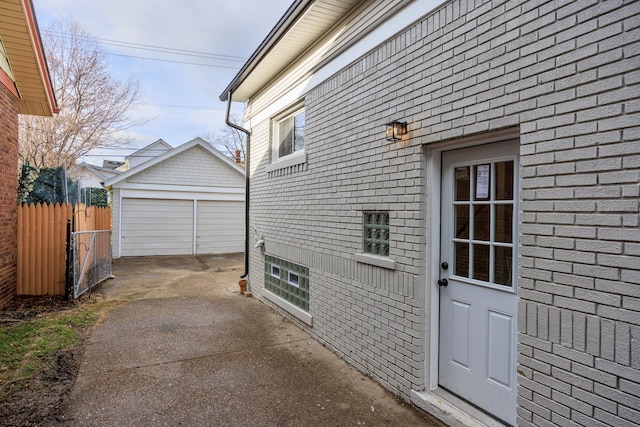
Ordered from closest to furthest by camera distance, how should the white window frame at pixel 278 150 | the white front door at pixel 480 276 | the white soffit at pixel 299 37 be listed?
the white front door at pixel 480 276 < the white soffit at pixel 299 37 < the white window frame at pixel 278 150

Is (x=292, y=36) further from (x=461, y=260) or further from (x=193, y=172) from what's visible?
(x=193, y=172)

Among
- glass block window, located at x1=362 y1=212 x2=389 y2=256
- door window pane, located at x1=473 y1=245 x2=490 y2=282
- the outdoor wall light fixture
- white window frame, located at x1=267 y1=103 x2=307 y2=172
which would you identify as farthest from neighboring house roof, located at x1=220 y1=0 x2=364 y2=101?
door window pane, located at x1=473 y1=245 x2=490 y2=282

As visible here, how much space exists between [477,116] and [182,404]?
11.8ft

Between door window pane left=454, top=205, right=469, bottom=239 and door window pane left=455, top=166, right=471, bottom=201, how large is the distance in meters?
0.09

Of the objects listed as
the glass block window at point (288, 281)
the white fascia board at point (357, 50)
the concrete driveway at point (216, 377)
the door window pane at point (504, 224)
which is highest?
the white fascia board at point (357, 50)

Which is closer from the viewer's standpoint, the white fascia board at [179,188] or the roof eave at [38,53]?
the roof eave at [38,53]

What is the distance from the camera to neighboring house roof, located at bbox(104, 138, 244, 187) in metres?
13.8

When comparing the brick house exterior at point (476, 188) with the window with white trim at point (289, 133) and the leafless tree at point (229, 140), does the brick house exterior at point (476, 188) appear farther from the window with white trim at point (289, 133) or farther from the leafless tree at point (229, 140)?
the leafless tree at point (229, 140)

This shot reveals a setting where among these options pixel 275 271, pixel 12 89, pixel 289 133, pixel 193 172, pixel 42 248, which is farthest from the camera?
pixel 193 172

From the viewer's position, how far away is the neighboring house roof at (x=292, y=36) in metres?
4.52

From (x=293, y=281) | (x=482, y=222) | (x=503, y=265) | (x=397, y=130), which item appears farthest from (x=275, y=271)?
(x=503, y=265)

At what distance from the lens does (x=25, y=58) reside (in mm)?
6805

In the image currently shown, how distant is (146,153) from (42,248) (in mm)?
14925

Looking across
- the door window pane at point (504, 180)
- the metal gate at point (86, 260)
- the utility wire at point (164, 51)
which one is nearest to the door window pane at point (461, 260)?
the door window pane at point (504, 180)
